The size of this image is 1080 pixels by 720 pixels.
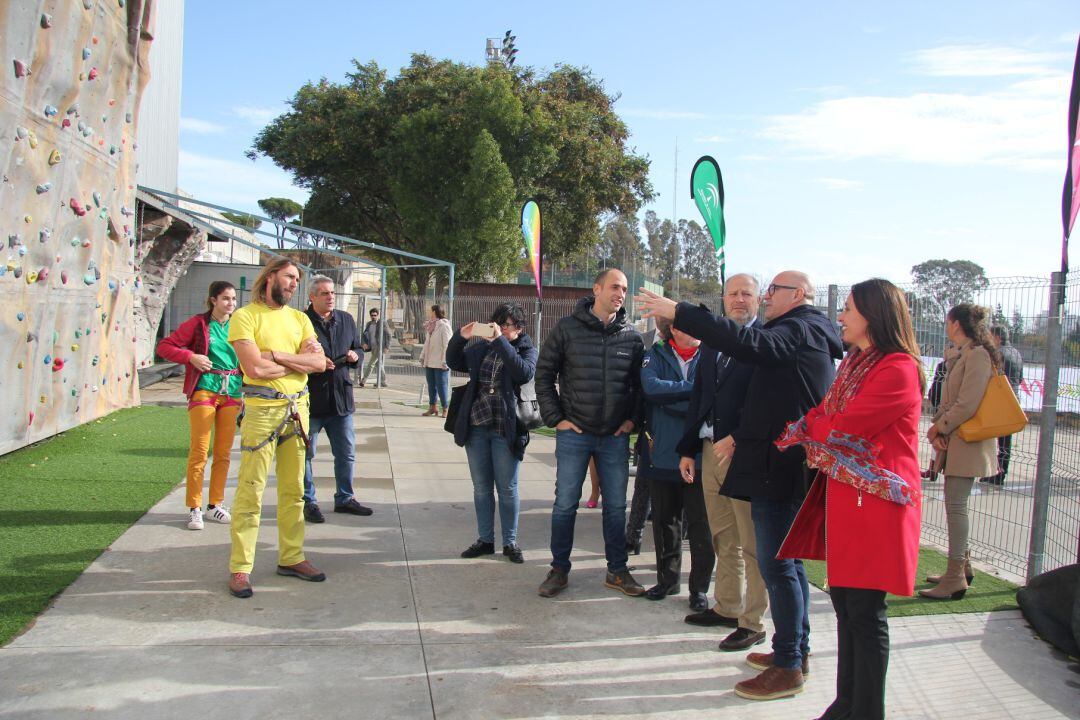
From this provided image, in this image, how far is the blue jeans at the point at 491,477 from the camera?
5.56 meters

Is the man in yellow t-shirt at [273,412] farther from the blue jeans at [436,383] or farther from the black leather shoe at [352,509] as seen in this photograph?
the blue jeans at [436,383]

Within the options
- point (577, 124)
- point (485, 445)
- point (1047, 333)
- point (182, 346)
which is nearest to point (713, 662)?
point (485, 445)

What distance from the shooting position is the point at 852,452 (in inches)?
124

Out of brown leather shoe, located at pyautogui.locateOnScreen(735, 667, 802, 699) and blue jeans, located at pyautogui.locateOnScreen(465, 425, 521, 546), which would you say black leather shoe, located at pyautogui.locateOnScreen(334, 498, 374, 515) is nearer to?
blue jeans, located at pyautogui.locateOnScreen(465, 425, 521, 546)

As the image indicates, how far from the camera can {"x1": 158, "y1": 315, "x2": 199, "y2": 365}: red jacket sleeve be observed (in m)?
5.95

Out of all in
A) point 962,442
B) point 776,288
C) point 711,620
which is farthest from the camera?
point 962,442

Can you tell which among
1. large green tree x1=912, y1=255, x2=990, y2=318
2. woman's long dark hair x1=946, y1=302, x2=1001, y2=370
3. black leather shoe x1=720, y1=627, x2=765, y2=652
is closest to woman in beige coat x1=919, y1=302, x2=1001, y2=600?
woman's long dark hair x1=946, y1=302, x2=1001, y2=370

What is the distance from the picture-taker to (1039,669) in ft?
13.4

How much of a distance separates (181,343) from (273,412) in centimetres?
177

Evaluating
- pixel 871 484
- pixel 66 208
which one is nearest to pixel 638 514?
pixel 871 484

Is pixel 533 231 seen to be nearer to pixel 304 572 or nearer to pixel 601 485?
pixel 601 485

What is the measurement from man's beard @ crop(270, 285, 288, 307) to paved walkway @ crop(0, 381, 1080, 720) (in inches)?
66.6

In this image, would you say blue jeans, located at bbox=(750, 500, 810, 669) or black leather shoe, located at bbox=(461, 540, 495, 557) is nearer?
blue jeans, located at bbox=(750, 500, 810, 669)

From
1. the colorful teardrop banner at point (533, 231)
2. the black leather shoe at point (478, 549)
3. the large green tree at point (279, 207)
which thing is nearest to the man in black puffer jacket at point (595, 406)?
the black leather shoe at point (478, 549)
